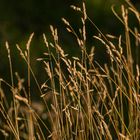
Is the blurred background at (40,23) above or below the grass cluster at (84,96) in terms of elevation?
below

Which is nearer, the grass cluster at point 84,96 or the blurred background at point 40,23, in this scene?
the grass cluster at point 84,96

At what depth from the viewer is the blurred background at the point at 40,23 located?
19.5ft

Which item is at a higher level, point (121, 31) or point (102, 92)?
point (102, 92)

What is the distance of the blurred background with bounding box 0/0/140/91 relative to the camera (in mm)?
5957

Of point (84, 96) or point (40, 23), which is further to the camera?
point (40, 23)

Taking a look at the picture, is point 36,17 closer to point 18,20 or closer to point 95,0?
point 18,20

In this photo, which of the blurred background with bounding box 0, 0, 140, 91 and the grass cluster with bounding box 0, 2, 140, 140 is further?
the blurred background with bounding box 0, 0, 140, 91

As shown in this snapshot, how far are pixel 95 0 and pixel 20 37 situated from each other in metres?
0.68

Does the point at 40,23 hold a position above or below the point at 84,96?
below

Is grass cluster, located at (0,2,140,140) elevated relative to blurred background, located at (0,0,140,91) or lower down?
elevated

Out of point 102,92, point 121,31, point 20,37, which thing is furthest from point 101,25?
point 102,92

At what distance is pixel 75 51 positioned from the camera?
5.89 meters

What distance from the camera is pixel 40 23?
21.1ft

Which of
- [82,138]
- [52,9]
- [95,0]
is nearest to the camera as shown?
[82,138]
